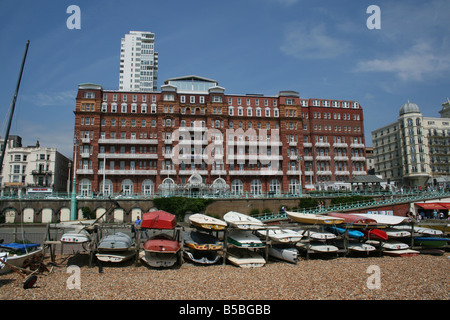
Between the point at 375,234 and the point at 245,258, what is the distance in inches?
426

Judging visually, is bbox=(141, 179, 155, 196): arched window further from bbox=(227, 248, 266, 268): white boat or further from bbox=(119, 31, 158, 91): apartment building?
bbox=(119, 31, 158, 91): apartment building

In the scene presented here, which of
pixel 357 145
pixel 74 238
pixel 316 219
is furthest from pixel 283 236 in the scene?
pixel 357 145

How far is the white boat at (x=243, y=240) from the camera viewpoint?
20.8 m

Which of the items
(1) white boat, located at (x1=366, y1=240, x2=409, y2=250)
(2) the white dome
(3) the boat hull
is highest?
(2) the white dome

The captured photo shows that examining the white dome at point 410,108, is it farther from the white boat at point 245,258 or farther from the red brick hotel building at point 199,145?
the white boat at point 245,258

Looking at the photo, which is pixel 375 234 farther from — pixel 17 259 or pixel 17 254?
pixel 17 254

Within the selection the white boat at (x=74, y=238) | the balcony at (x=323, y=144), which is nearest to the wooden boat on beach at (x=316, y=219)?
the white boat at (x=74, y=238)

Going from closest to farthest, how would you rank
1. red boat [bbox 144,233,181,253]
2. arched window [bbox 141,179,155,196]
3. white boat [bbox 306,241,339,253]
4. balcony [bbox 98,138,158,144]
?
red boat [bbox 144,233,181,253], white boat [bbox 306,241,339,253], balcony [bbox 98,138,158,144], arched window [bbox 141,179,155,196]

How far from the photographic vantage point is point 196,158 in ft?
211

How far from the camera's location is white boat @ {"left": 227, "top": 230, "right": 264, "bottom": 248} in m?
20.8

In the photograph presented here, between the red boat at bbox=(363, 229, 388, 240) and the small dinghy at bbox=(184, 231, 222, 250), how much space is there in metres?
12.1

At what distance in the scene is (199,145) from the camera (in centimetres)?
6488

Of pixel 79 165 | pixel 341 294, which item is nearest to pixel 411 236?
pixel 341 294

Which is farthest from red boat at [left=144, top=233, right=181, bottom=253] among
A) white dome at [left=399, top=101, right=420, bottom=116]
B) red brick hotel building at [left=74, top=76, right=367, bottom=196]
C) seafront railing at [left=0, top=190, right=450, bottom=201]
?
white dome at [left=399, top=101, right=420, bottom=116]
